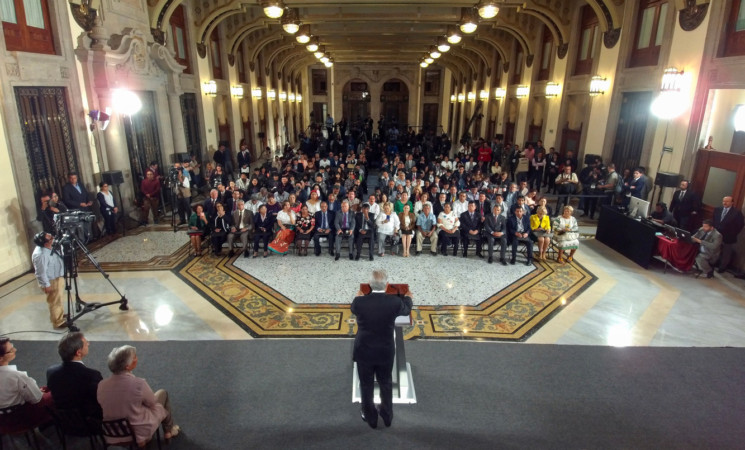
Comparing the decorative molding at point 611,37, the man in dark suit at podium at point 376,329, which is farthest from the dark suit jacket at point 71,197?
the decorative molding at point 611,37

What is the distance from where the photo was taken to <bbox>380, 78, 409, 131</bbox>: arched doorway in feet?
121

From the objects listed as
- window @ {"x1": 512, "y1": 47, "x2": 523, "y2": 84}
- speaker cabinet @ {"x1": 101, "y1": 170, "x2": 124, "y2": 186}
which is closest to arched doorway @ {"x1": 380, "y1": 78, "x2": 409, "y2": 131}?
window @ {"x1": 512, "y1": 47, "x2": 523, "y2": 84}

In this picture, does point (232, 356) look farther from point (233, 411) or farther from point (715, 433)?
point (715, 433)

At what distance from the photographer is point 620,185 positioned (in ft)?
35.9

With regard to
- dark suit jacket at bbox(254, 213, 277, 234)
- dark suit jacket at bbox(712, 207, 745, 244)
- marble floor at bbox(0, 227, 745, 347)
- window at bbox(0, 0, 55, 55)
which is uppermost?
window at bbox(0, 0, 55, 55)

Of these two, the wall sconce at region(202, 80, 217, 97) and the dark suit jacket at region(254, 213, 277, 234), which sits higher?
the wall sconce at region(202, 80, 217, 97)

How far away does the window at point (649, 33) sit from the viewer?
1044 cm

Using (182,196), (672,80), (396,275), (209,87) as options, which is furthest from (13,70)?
(672,80)

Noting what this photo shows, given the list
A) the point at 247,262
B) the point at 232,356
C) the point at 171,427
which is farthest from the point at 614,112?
the point at 171,427

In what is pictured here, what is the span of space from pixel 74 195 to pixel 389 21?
12274 mm

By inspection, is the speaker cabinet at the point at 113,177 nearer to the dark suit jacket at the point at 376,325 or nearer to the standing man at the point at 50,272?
the standing man at the point at 50,272

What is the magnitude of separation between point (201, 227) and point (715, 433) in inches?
333

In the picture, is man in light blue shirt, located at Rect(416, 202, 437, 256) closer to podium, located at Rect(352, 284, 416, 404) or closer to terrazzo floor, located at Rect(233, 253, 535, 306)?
terrazzo floor, located at Rect(233, 253, 535, 306)

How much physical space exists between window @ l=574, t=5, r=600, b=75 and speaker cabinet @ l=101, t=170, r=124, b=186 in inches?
535
